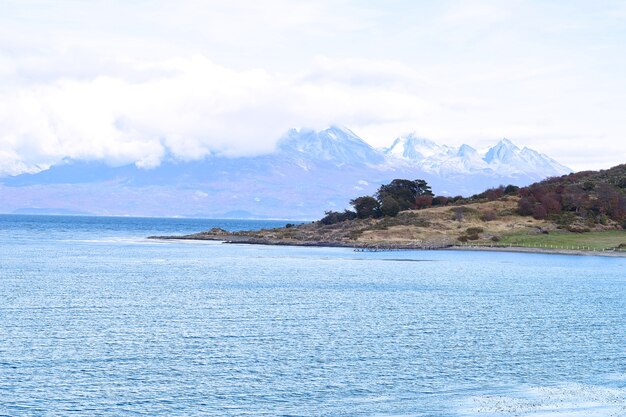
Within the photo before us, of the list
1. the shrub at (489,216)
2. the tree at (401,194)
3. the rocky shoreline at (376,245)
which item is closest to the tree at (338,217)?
the tree at (401,194)

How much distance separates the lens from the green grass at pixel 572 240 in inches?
5571

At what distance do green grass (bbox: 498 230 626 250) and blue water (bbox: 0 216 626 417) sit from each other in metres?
49.2

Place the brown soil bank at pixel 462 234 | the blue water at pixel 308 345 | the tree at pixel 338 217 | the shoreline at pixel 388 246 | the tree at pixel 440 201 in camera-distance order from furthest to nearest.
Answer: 1. the tree at pixel 338 217
2. the tree at pixel 440 201
3. the brown soil bank at pixel 462 234
4. the shoreline at pixel 388 246
5. the blue water at pixel 308 345

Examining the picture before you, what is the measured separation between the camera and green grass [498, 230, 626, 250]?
14150 centimetres

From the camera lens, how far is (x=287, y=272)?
9875cm

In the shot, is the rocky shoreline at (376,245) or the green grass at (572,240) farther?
the green grass at (572,240)

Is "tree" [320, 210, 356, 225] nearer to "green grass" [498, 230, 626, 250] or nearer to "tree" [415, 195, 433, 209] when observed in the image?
"tree" [415, 195, 433, 209]

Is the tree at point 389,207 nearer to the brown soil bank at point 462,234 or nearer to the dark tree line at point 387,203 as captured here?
the dark tree line at point 387,203

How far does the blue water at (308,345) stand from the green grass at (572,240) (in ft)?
162

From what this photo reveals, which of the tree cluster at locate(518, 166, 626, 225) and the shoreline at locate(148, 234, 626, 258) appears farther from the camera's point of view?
the tree cluster at locate(518, 166, 626, 225)

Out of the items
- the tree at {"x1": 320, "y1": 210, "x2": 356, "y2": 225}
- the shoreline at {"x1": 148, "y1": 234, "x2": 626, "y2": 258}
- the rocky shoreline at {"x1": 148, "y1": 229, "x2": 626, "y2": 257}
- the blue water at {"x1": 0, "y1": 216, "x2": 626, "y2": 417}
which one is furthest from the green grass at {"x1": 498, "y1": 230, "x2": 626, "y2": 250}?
the blue water at {"x1": 0, "y1": 216, "x2": 626, "y2": 417}

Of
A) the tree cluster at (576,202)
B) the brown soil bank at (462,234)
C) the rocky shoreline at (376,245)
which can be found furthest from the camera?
the tree cluster at (576,202)

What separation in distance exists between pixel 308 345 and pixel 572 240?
105448 mm

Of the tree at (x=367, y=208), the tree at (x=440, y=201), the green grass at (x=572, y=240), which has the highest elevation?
the tree at (x=440, y=201)
